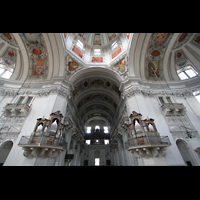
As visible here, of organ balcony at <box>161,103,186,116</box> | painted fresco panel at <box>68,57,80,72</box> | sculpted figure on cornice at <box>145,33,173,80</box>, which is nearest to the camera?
organ balcony at <box>161,103,186,116</box>

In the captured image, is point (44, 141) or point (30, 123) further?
point (30, 123)

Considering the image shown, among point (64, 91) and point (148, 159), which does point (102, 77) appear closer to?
point (64, 91)

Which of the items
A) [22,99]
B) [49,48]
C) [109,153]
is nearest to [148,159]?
[22,99]

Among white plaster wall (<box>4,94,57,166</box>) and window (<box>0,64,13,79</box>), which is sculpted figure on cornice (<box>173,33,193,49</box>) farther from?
window (<box>0,64,13,79</box>)

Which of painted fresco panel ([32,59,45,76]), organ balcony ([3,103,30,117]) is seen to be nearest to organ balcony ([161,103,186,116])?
organ balcony ([3,103,30,117])

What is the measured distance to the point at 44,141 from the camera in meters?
6.11

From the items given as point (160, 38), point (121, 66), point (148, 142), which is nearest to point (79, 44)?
point (121, 66)

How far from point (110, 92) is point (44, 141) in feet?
35.3

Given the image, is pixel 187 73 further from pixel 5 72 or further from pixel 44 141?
pixel 5 72

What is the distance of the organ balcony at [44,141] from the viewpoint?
19.6 ft

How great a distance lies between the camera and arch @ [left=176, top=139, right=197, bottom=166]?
6861 millimetres

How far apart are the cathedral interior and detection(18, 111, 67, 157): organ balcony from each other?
2.1 inches

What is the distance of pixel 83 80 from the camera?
13.3 meters

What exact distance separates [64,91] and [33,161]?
6106 mm
